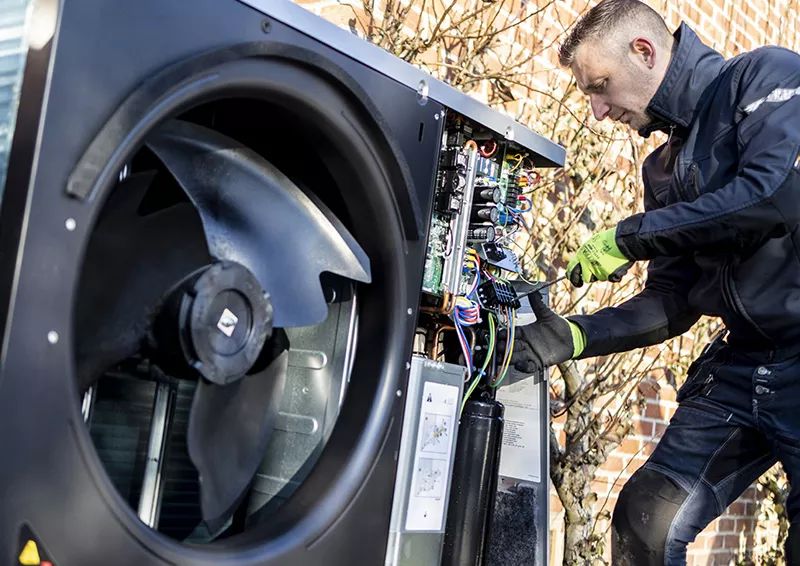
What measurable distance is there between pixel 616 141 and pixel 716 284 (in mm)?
1523

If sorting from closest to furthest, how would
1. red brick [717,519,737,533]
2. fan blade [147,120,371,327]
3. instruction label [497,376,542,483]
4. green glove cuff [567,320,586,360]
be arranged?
fan blade [147,120,371,327] < instruction label [497,376,542,483] < green glove cuff [567,320,586,360] < red brick [717,519,737,533]

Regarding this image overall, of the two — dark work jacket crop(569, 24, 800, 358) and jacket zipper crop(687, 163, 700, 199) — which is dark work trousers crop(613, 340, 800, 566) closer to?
dark work jacket crop(569, 24, 800, 358)

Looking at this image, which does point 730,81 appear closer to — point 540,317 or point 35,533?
point 540,317

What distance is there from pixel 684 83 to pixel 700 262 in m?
0.45

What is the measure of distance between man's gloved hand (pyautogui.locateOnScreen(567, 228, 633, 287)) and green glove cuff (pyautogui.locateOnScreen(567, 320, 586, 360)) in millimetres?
185

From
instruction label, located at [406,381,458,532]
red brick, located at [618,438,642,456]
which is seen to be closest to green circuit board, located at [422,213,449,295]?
instruction label, located at [406,381,458,532]

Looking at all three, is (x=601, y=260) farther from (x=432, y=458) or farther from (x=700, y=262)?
(x=432, y=458)

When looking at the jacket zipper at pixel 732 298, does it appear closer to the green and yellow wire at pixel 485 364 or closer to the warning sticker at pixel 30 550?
the green and yellow wire at pixel 485 364

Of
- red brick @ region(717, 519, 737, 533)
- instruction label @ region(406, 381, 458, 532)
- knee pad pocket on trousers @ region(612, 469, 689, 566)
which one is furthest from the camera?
red brick @ region(717, 519, 737, 533)

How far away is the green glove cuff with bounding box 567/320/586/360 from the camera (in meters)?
2.46

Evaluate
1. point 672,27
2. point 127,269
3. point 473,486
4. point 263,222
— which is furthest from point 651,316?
point 672,27

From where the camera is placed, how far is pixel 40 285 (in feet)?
3.90

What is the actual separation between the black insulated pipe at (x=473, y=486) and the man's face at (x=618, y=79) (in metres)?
0.98

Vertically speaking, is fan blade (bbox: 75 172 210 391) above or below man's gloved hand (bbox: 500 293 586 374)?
below
